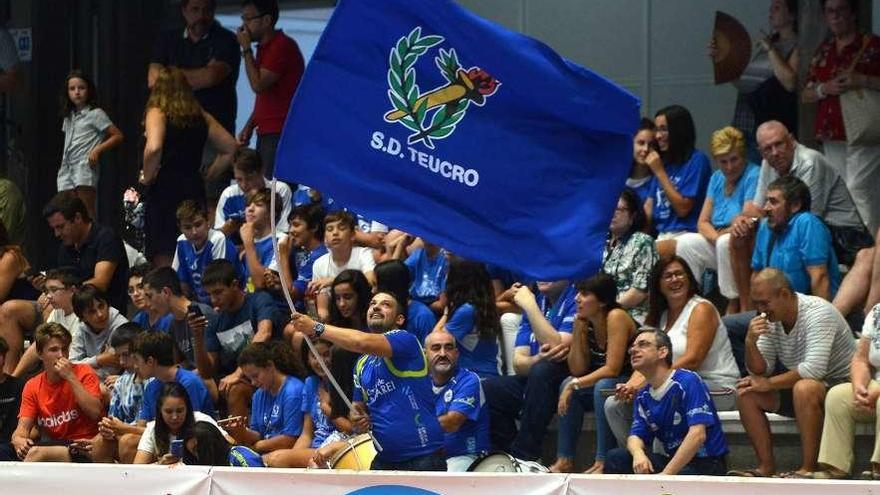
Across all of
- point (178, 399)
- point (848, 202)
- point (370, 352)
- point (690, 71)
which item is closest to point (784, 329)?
point (848, 202)

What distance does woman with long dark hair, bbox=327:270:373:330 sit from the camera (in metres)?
14.1

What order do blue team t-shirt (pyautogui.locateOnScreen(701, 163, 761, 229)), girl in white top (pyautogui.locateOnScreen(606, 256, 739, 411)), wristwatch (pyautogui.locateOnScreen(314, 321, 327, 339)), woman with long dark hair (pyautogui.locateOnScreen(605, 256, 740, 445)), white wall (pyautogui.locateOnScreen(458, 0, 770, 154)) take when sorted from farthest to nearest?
white wall (pyautogui.locateOnScreen(458, 0, 770, 154)), blue team t-shirt (pyautogui.locateOnScreen(701, 163, 761, 229)), girl in white top (pyautogui.locateOnScreen(606, 256, 739, 411)), woman with long dark hair (pyautogui.locateOnScreen(605, 256, 740, 445)), wristwatch (pyautogui.locateOnScreen(314, 321, 327, 339))

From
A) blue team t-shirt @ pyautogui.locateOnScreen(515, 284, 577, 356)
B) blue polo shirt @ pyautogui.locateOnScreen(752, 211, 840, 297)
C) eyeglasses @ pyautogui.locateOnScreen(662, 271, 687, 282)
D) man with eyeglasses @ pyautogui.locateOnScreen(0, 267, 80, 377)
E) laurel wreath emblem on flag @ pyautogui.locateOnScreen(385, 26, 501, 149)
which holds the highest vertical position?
laurel wreath emblem on flag @ pyautogui.locateOnScreen(385, 26, 501, 149)

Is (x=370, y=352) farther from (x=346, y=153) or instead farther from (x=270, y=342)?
(x=270, y=342)

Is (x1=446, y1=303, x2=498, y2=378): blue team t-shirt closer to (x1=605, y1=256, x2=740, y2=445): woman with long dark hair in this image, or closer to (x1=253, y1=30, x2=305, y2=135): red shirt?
(x1=605, y1=256, x2=740, y2=445): woman with long dark hair

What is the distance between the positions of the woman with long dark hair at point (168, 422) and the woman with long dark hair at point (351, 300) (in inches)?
47.6

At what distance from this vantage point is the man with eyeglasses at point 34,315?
637 inches

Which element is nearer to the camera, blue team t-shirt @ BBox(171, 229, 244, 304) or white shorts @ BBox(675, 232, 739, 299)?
white shorts @ BBox(675, 232, 739, 299)

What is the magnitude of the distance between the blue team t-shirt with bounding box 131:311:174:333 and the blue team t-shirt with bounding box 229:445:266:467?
2551 mm

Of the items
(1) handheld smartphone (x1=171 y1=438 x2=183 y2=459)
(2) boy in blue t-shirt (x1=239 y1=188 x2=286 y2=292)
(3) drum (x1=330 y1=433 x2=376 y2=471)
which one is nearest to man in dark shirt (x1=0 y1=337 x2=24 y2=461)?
(2) boy in blue t-shirt (x1=239 y1=188 x2=286 y2=292)

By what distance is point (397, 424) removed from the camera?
11766 mm

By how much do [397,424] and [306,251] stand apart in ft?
15.0

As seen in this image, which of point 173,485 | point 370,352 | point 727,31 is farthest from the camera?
point 727,31

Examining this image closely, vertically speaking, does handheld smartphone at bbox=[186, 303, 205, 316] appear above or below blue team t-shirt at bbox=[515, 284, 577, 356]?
below
